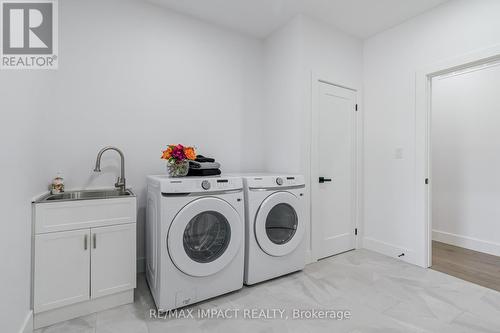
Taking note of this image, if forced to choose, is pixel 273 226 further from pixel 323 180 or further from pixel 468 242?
pixel 468 242

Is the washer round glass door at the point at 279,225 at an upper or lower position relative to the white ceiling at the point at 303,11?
lower

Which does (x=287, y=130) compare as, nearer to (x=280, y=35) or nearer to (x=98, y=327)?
(x=280, y=35)

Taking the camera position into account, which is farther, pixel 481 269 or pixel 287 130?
pixel 287 130

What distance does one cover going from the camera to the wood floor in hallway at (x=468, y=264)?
7.41 ft

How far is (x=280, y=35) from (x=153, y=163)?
205cm

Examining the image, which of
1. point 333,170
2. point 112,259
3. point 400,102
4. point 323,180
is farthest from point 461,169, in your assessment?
point 112,259

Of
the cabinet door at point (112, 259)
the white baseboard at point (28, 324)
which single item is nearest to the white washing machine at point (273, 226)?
the cabinet door at point (112, 259)

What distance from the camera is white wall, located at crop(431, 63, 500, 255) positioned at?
2.96m

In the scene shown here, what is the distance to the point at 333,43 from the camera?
112 inches

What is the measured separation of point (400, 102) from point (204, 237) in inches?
99.9

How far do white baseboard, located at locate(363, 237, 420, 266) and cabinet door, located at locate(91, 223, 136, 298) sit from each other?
264cm

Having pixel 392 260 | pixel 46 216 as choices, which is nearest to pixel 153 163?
pixel 46 216

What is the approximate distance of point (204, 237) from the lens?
1936 mm

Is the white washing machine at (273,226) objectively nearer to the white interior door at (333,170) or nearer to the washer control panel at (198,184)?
the washer control panel at (198,184)
